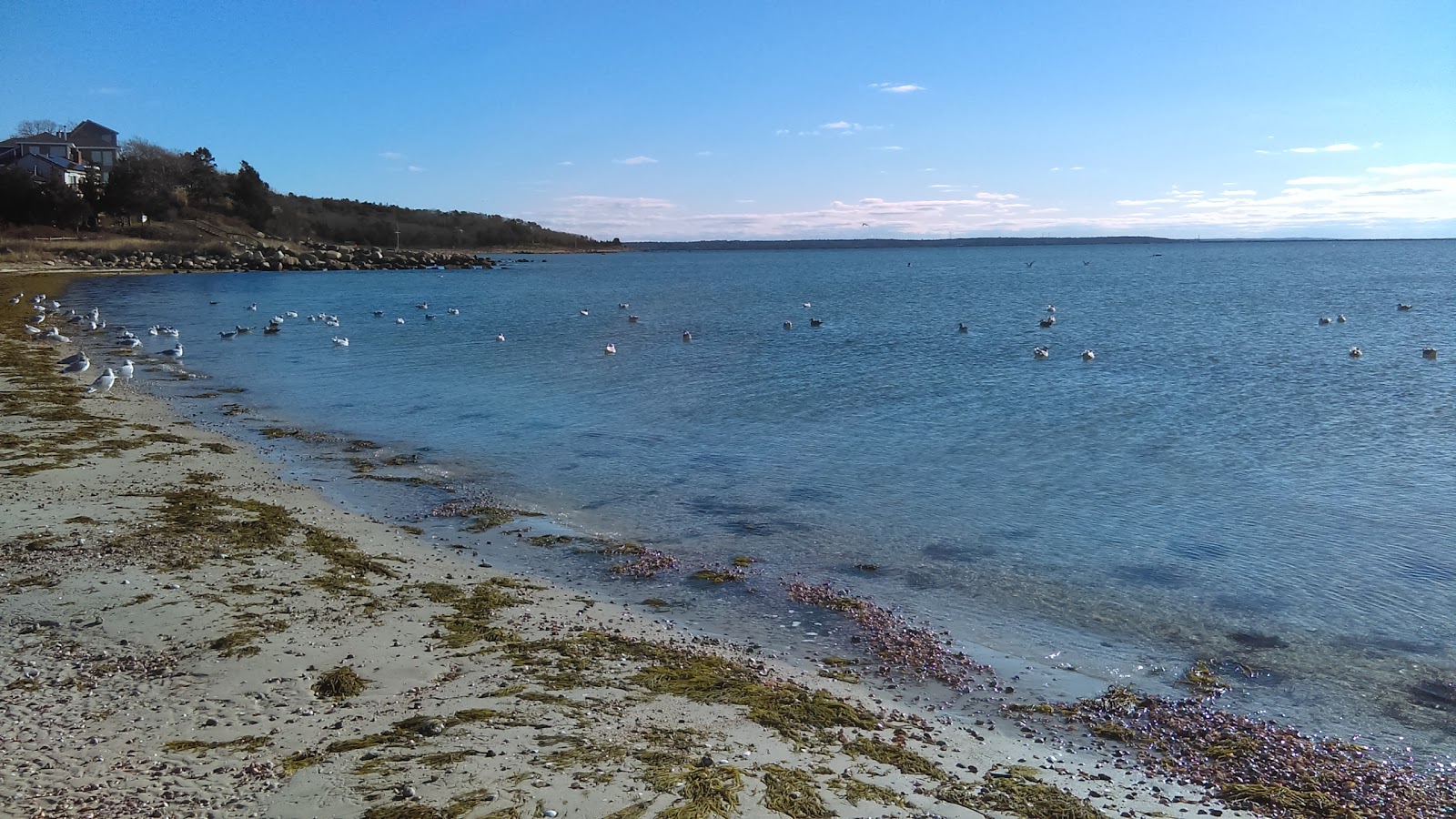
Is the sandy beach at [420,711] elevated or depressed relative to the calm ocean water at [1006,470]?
elevated

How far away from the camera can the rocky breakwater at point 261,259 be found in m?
76.7

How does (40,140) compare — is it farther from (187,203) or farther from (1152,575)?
(1152,575)

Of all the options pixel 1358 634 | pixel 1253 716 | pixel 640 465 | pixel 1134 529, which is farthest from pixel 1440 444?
pixel 640 465

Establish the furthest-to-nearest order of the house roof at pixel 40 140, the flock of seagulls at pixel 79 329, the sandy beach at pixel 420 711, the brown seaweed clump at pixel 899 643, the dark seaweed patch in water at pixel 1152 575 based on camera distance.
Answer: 1. the house roof at pixel 40 140
2. the flock of seagulls at pixel 79 329
3. the dark seaweed patch in water at pixel 1152 575
4. the brown seaweed clump at pixel 899 643
5. the sandy beach at pixel 420 711

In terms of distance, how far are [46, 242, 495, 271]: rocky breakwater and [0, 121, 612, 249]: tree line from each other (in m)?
8.12

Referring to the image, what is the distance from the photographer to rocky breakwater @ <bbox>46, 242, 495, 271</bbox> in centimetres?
7669

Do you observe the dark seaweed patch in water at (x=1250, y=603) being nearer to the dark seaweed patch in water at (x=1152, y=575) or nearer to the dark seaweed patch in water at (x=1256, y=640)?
the dark seaweed patch in water at (x=1152, y=575)

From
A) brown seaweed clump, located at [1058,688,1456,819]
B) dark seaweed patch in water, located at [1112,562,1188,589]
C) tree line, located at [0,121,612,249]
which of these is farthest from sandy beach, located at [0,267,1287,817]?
tree line, located at [0,121,612,249]

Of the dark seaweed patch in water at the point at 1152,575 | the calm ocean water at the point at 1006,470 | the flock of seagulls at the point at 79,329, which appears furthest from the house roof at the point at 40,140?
the dark seaweed patch in water at the point at 1152,575

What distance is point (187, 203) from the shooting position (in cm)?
10488

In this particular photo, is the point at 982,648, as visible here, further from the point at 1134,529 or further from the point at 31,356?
the point at 31,356

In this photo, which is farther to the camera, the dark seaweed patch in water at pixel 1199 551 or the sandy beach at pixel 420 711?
the dark seaweed patch in water at pixel 1199 551

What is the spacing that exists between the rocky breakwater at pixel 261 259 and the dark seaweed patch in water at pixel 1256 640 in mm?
84658

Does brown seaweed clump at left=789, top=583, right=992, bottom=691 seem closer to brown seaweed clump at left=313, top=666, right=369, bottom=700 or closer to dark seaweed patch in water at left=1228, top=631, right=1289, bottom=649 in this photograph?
dark seaweed patch in water at left=1228, top=631, right=1289, bottom=649
